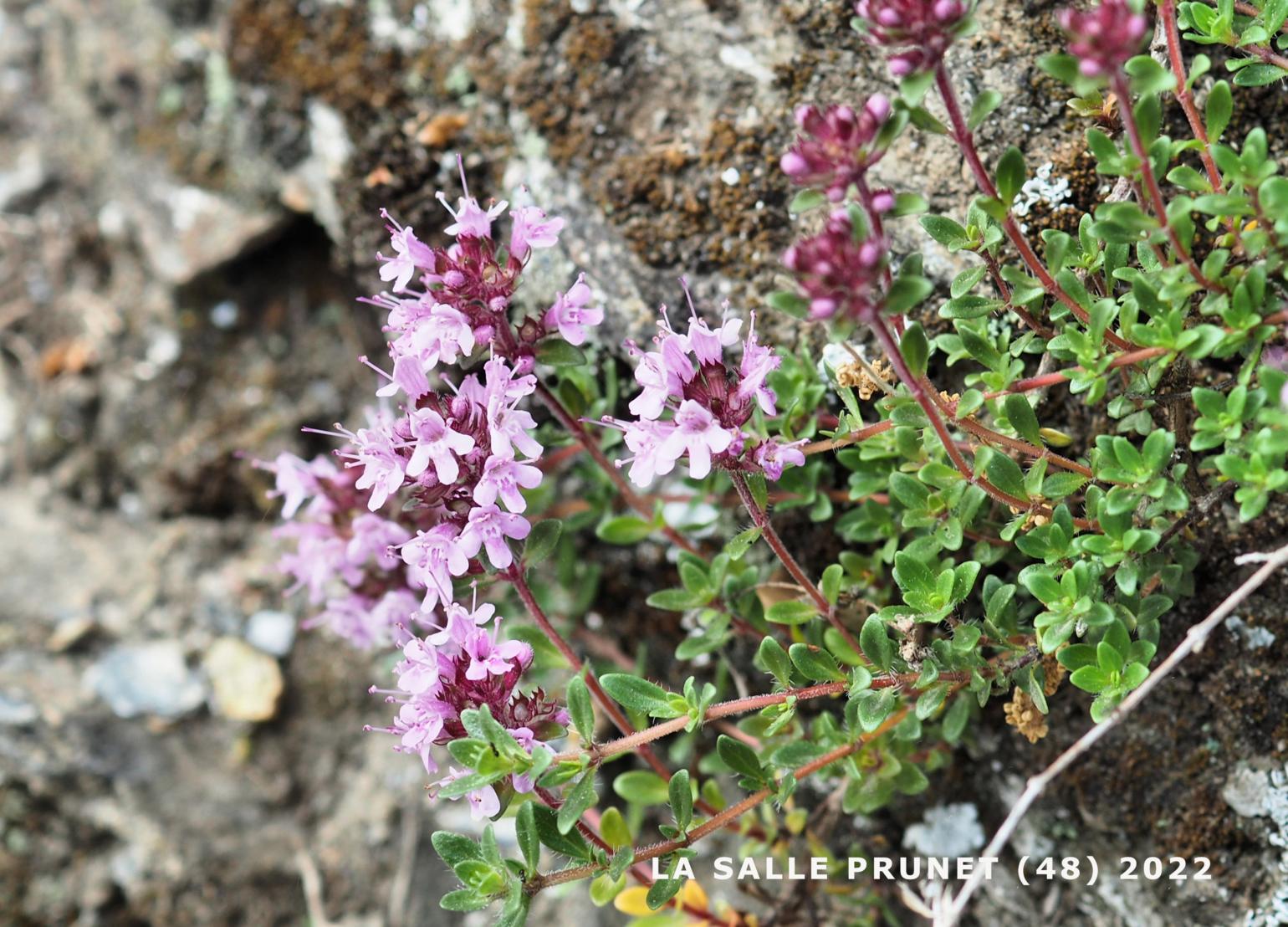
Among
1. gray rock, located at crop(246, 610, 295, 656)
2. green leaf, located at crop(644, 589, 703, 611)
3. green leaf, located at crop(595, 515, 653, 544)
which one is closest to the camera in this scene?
green leaf, located at crop(644, 589, 703, 611)

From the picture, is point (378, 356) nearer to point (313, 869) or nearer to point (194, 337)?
point (194, 337)

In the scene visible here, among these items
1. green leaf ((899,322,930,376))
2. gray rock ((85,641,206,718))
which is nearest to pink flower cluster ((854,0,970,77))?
green leaf ((899,322,930,376))

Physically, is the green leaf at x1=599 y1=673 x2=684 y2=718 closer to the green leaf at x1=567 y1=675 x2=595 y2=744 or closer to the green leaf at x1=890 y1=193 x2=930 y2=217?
the green leaf at x1=567 y1=675 x2=595 y2=744

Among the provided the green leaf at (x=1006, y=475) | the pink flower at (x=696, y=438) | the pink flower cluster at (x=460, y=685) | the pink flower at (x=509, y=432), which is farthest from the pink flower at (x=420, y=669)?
the green leaf at (x=1006, y=475)

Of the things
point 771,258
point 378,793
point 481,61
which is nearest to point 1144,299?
point 771,258

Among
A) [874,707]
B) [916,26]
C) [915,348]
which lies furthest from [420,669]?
[916,26]

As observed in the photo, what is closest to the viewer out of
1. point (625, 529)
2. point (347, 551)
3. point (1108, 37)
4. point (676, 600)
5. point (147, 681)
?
point (1108, 37)

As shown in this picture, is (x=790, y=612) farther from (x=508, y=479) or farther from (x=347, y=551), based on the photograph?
(x=347, y=551)
